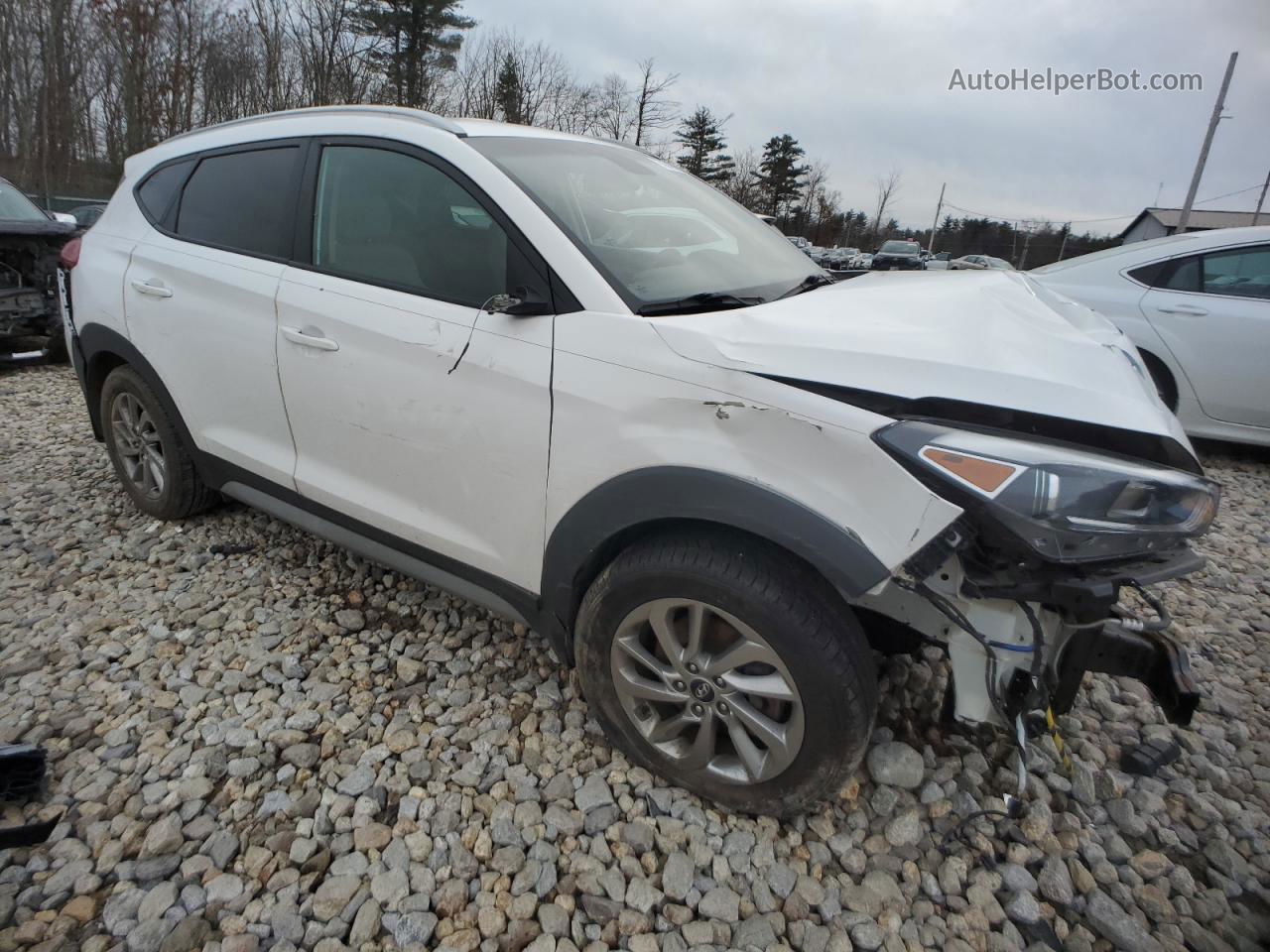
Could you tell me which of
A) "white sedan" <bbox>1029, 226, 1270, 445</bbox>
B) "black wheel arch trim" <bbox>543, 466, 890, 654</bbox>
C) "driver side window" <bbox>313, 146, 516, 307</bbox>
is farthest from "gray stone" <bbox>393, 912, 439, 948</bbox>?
"white sedan" <bbox>1029, 226, 1270, 445</bbox>

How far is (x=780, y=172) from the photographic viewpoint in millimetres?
47250

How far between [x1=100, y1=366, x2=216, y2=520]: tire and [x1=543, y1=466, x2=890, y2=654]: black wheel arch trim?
214 cm

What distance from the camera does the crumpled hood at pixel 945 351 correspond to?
1518 mm

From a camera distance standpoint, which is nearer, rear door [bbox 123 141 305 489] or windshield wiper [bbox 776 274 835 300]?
windshield wiper [bbox 776 274 835 300]

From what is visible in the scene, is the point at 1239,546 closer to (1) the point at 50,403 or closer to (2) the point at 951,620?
(2) the point at 951,620

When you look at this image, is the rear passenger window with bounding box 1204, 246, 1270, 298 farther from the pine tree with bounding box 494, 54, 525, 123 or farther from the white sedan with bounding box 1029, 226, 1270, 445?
the pine tree with bounding box 494, 54, 525, 123

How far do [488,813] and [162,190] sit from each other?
2.97m

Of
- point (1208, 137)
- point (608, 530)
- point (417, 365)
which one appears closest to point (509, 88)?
point (1208, 137)

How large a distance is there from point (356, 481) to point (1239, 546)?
14.3ft

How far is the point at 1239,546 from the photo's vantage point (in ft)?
12.2

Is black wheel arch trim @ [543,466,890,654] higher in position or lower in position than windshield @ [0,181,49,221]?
lower

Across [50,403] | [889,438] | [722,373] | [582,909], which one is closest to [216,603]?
[582,909]

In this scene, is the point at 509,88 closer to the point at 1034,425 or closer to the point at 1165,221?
the point at 1034,425

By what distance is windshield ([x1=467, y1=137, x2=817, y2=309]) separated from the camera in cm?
201
